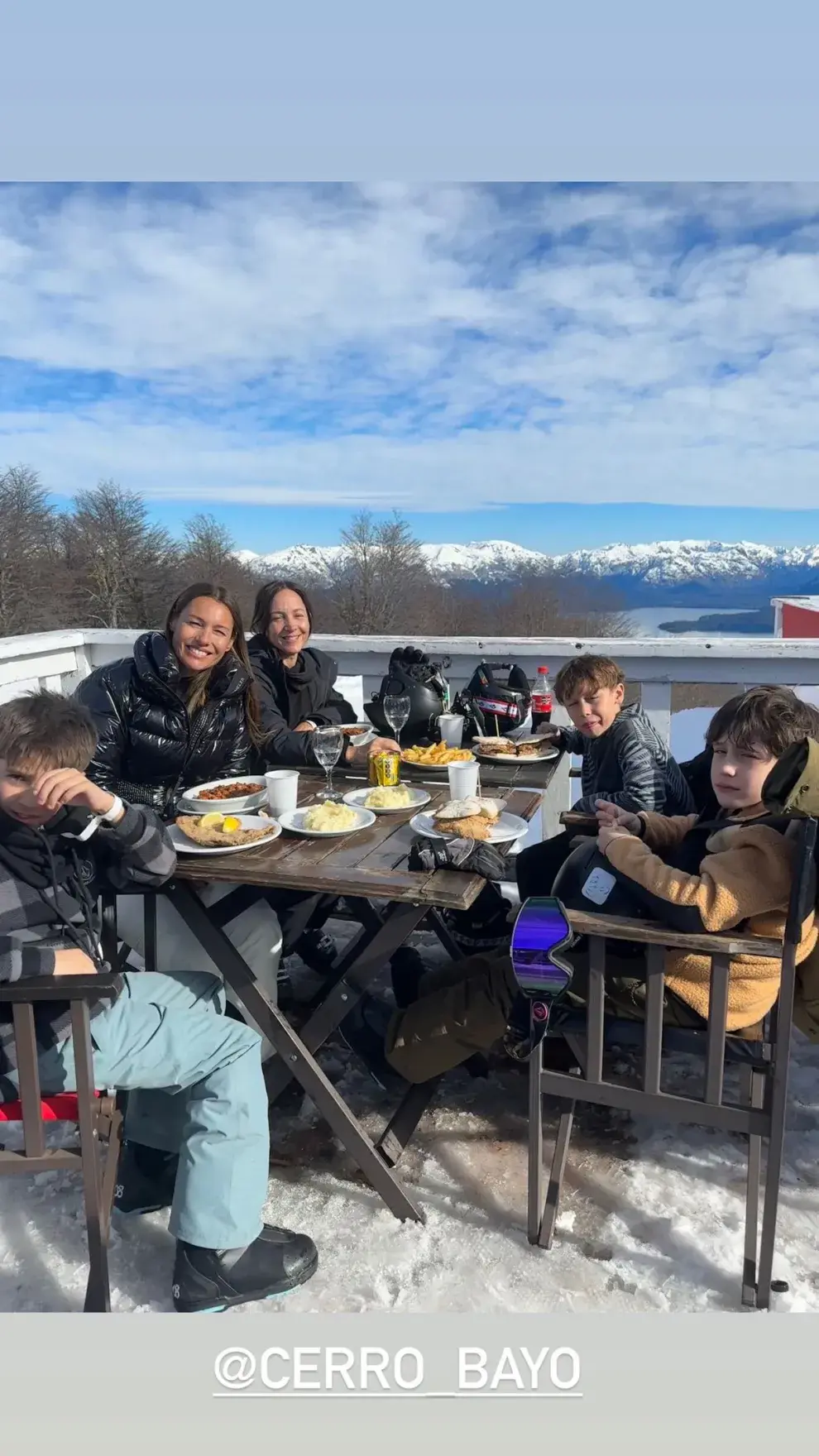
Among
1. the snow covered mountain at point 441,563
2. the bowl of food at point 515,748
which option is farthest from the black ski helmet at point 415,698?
the snow covered mountain at point 441,563

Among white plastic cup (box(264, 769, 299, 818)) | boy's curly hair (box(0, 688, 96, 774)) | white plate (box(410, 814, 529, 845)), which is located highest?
boy's curly hair (box(0, 688, 96, 774))

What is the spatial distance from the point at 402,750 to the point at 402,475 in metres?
22.5

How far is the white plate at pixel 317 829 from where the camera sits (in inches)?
72.5

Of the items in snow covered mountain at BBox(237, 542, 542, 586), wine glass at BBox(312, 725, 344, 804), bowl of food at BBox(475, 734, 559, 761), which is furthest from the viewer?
snow covered mountain at BBox(237, 542, 542, 586)

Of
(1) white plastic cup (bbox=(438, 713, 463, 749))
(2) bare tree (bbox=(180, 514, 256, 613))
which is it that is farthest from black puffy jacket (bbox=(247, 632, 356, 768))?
(2) bare tree (bbox=(180, 514, 256, 613))

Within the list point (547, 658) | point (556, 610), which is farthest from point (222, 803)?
point (556, 610)

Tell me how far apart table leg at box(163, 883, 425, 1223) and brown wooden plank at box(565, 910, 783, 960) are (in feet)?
2.30

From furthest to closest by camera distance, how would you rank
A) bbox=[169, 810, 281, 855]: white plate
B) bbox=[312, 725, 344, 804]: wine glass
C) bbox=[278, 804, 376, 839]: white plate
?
bbox=[312, 725, 344, 804]: wine glass, bbox=[278, 804, 376, 839]: white plate, bbox=[169, 810, 281, 855]: white plate

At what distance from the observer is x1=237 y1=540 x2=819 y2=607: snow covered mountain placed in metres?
15.6

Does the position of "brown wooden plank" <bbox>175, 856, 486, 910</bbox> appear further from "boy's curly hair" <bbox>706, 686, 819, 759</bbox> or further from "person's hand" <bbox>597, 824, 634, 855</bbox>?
"boy's curly hair" <bbox>706, 686, 819, 759</bbox>

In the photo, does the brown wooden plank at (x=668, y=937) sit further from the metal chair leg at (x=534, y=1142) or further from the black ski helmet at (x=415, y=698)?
the black ski helmet at (x=415, y=698)

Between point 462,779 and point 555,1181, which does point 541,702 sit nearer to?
point 462,779

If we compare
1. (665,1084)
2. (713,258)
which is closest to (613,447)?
(713,258)

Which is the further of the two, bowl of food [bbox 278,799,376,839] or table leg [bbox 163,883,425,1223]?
bowl of food [bbox 278,799,376,839]
